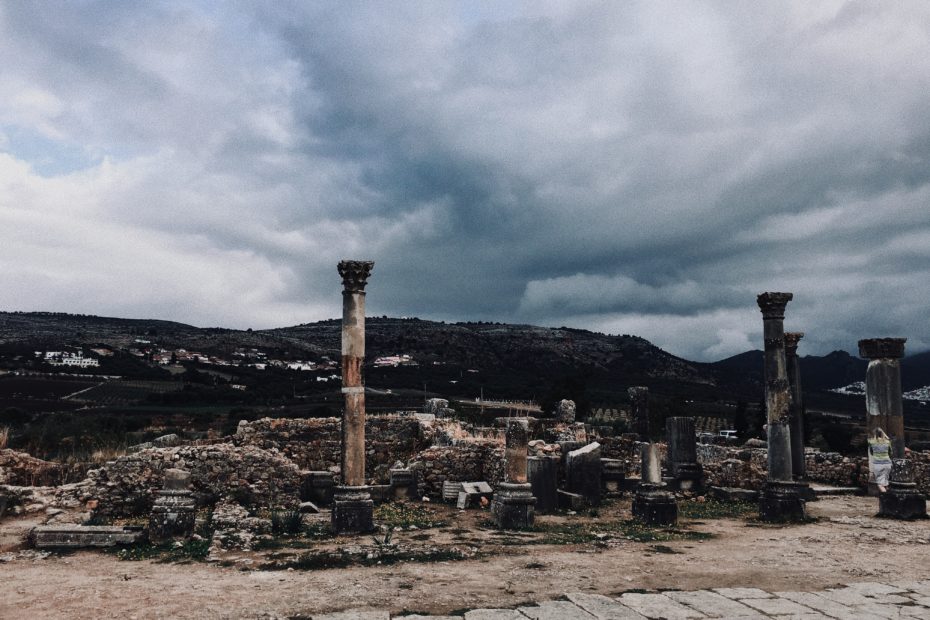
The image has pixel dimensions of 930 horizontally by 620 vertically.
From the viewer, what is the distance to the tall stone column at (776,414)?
1298cm

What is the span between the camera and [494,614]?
20.3ft

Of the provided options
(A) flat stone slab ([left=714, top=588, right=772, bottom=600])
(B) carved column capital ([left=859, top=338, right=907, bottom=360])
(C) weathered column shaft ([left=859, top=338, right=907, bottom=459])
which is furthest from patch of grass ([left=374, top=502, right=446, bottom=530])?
(B) carved column capital ([left=859, top=338, right=907, bottom=360])

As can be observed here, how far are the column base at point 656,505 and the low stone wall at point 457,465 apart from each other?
4.44 metres

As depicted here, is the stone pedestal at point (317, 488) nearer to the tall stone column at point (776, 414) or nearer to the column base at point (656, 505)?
the column base at point (656, 505)

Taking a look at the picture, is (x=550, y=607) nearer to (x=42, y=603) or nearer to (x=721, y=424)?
(x=42, y=603)

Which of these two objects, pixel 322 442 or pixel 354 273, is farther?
pixel 322 442

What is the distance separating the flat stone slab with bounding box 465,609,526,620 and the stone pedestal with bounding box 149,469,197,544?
5.81 meters

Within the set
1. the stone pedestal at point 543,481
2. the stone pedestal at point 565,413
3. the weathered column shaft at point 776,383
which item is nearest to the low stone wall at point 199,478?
the stone pedestal at point 543,481

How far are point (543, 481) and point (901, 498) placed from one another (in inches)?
273

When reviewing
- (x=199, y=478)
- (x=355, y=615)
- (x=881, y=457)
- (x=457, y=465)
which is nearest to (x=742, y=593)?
(x=355, y=615)

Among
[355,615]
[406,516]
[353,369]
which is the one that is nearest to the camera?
[355,615]

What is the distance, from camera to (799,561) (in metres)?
9.09

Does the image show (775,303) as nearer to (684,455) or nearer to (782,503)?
(782,503)

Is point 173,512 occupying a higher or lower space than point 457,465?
higher
